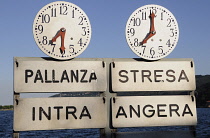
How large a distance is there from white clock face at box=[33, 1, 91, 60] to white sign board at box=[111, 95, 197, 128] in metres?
1.86

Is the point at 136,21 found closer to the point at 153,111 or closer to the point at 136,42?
the point at 136,42

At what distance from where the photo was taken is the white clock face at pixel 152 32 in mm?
9430

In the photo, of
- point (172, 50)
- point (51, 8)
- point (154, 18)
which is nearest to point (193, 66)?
point (172, 50)

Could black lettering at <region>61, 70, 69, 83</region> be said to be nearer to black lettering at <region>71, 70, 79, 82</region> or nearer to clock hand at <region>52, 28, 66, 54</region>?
black lettering at <region>71, 70, 79, 82</region>

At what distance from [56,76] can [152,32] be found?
3050 millimetres

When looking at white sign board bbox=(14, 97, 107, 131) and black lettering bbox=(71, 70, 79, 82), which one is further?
black lettering bbox=(71, 70, 79, 82)

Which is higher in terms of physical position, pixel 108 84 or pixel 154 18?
pixel 154 18

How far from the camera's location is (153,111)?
934 centimetres

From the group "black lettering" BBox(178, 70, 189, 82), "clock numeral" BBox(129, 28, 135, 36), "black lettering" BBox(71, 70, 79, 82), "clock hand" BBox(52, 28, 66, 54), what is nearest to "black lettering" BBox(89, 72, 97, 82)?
"black lettering" BBox(71, 70, 79, 82)

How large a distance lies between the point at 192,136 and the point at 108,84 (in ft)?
9.73

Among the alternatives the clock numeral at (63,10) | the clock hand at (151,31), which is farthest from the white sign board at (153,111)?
the clock numeral at (63,10)

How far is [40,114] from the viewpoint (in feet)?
28.5

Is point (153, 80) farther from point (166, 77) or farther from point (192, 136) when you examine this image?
point (192, 136)

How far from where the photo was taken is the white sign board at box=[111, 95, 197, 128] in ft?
30.0
